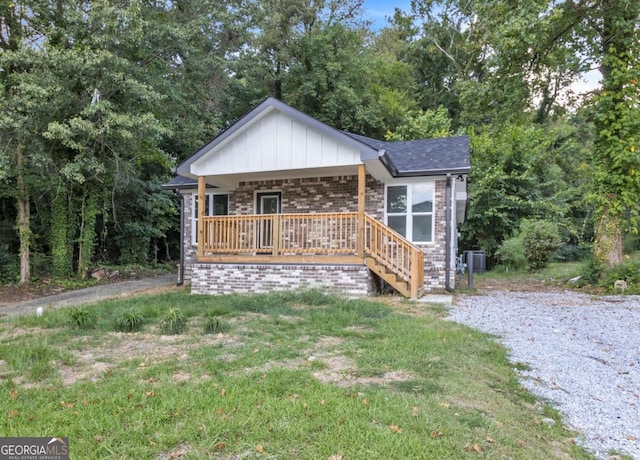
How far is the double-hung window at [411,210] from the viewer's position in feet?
34.1

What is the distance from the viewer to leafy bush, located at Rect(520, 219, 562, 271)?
15.8 m

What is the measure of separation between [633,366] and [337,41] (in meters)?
21.1

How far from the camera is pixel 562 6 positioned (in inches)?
407

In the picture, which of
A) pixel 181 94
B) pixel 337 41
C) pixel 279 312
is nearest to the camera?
pixel 279 312

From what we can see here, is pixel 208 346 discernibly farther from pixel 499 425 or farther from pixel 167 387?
pixel 499 425

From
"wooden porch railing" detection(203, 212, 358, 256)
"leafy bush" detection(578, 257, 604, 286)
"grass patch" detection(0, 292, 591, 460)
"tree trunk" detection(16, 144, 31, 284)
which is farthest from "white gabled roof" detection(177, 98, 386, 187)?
"leafy bush" detection(578, 257, 604, 286)

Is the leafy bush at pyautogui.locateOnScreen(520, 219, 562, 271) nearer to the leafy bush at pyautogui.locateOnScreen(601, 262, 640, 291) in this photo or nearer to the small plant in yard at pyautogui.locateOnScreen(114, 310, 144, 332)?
the leafy bush at pyautogui.locateOnScreen(601, 262, 640, 291)

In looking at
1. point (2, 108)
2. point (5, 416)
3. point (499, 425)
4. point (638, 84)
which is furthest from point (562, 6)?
point (2, 108)

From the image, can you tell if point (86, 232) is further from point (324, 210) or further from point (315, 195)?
point (324, 210)

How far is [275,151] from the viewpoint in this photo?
9.78 metres

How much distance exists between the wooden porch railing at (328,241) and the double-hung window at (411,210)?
0.85 m

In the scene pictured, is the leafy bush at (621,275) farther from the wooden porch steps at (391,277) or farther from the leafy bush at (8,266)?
the leafy bush at (8,266)

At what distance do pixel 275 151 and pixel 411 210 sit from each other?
381 centimetres

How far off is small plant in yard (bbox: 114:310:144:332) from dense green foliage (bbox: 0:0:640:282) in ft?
21.4
